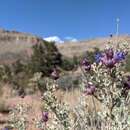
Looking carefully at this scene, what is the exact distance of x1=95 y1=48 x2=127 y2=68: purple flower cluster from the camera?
325 centimetres

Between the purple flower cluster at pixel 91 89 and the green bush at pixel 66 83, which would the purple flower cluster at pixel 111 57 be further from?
the green bush at pixel 66 83

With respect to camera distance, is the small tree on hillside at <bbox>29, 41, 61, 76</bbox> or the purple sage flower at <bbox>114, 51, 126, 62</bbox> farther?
the small tree on hillside at <bbox>29, 41, 61, 76</bbox>

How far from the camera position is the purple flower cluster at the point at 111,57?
10.7 feet

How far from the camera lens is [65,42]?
71375 millimetres

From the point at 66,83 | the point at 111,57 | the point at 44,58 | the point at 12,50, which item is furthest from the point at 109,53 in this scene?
the point at 12,50

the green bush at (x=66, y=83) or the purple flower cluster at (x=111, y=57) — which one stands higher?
the purple flower cluster at (x=111, y=57)

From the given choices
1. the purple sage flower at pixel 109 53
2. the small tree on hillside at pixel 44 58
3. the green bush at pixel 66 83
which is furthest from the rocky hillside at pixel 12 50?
the purple sage flower at pixel 109 53

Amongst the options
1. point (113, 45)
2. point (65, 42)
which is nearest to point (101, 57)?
point (113, 45)

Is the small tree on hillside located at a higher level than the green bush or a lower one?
higher

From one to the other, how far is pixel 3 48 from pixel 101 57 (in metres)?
41.0

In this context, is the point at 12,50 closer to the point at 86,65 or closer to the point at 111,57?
the point at 86,65

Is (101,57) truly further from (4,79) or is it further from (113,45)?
(4,79)

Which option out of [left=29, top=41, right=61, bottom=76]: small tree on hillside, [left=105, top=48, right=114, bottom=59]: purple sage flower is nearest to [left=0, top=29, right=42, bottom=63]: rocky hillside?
[left=29, top=41, right=61, bottom=76]: small tree on hillside

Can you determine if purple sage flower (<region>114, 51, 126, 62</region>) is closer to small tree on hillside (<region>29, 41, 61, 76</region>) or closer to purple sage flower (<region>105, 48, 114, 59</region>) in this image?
purple sage flower (<region>105, 48, 114, 59</region>)
